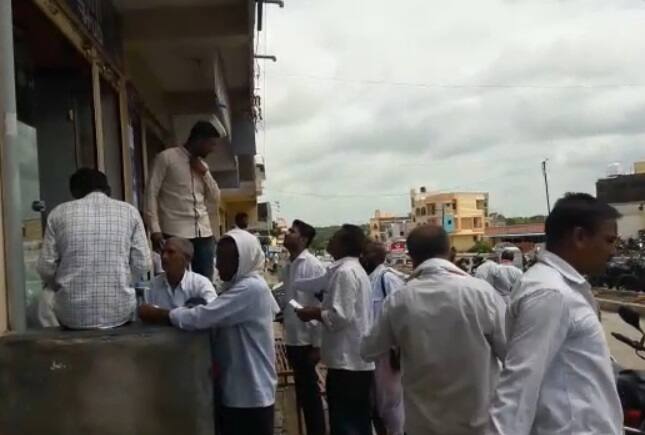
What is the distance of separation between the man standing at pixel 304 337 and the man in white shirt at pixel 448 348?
2.52 metres

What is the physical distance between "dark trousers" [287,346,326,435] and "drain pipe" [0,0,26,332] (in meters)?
3.19

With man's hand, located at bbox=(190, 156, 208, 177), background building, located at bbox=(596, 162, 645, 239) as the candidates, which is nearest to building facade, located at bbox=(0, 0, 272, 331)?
man's hand, located at bbox=(190, 156, 208, 177)

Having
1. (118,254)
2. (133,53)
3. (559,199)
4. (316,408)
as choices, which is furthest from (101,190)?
(133,53)

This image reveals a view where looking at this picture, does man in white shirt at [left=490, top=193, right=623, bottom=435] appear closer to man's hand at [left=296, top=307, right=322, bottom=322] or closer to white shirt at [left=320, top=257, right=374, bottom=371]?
white shirt at [left=320, top=257, right=374, bottom=371]

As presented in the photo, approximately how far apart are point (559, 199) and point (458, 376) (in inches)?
49.0

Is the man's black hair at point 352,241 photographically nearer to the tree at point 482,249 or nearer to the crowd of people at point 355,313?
the crowd of people at point 355,313

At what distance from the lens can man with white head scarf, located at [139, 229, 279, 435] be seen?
12.8ft

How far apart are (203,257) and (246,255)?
1969mm

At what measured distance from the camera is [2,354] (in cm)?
346

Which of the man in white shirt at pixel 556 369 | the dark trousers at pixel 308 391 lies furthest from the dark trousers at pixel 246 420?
the dark trousers at pixel 308 391

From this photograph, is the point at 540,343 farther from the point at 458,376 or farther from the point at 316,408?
the point at 316,408

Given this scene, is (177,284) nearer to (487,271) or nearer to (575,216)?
(575,216)

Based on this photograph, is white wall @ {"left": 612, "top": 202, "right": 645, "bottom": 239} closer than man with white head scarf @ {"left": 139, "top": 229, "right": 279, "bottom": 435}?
No

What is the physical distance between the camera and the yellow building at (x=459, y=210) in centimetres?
7744
